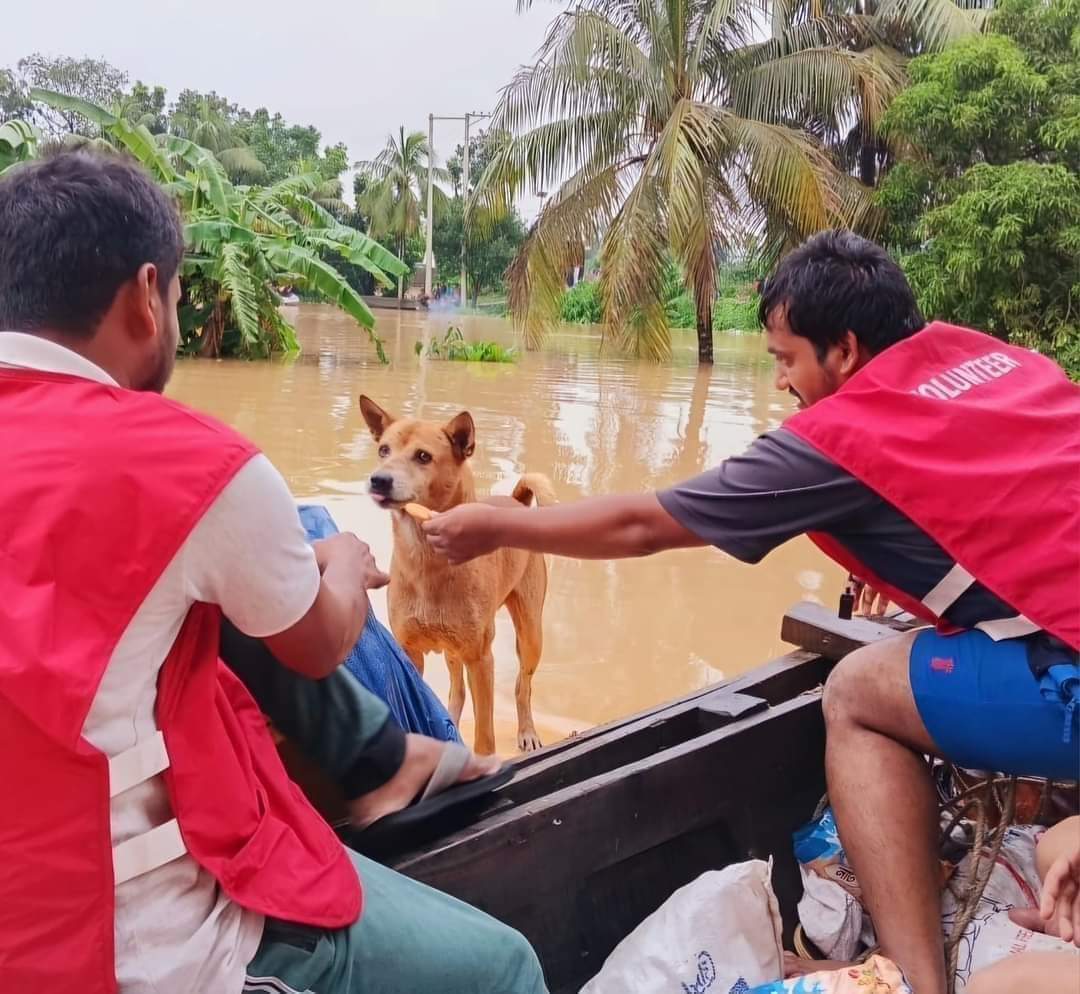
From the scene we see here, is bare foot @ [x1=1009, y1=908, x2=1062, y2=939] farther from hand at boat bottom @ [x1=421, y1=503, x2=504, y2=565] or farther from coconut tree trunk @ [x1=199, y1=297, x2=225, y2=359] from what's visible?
coconut tree trunk @ [x1=199, y1=297, x2=225, y2=359]

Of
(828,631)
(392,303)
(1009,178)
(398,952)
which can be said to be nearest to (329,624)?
(398,952)

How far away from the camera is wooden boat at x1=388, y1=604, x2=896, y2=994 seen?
1.98 metres

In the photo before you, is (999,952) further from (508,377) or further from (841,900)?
(508,377)

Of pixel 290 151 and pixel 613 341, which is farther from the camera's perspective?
pixel 290 151

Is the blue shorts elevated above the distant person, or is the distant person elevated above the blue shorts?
the blue shorts

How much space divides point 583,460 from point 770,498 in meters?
9.32

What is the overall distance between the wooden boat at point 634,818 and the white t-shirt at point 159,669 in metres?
0.57

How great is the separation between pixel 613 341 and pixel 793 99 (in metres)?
5.80

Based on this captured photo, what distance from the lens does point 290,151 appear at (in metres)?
57.5

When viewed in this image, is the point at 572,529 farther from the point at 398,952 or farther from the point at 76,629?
the point at 76,629

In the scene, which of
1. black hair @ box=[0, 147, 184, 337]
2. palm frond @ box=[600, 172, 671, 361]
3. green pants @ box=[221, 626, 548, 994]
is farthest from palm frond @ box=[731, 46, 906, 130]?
black hair @ box=[0, 147, 184, 337]

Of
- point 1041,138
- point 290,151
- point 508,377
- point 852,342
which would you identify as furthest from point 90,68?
point 852,342

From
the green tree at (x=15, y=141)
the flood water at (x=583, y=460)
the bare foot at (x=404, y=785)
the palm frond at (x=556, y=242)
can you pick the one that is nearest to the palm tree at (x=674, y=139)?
the palm frond at (x=556, y=242)

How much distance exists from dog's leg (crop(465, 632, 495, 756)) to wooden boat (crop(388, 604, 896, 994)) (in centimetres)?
166
